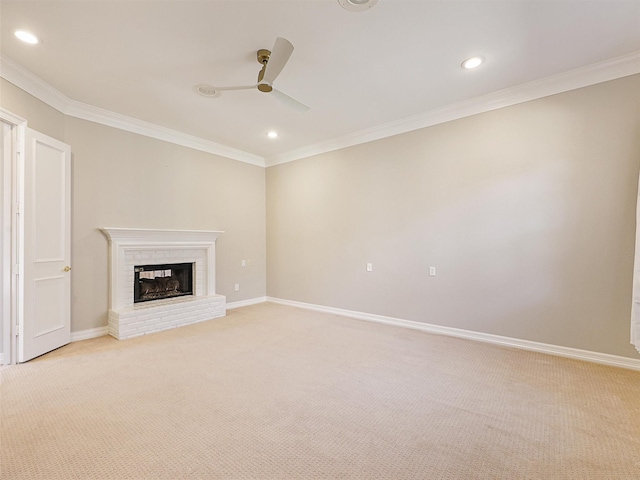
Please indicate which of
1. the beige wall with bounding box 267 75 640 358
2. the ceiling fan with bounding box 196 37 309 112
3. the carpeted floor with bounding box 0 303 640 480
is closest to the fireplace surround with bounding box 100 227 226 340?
the carpeted floor with bounding box 0 303 640 480

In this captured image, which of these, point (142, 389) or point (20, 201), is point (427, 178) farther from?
point (20, 201)

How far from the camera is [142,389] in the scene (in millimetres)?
2416

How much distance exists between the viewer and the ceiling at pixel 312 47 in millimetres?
2146

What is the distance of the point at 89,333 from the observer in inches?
146

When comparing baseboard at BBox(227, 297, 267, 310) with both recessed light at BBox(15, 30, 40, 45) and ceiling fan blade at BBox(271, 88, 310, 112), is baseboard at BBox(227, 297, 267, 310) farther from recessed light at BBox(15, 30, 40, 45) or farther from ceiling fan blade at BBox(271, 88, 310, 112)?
recessed light at BBox(15, 30, 40, 45)

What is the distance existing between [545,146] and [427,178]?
1.29m

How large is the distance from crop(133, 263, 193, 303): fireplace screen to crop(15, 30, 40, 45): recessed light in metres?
2.73

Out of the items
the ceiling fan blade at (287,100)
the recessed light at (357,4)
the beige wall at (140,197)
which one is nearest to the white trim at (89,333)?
A: the beige wall at (140,197)

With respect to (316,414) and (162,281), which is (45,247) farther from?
(316,414)

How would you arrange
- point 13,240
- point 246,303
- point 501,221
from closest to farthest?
point 13,240
point 501,221
point 246,303

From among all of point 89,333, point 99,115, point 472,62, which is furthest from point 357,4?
point 89,333

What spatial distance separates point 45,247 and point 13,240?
275 mm

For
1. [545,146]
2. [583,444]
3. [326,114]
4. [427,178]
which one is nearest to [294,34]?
[326,114]

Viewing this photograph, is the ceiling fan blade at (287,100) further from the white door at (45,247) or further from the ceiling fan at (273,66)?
the white door at (45,247)
